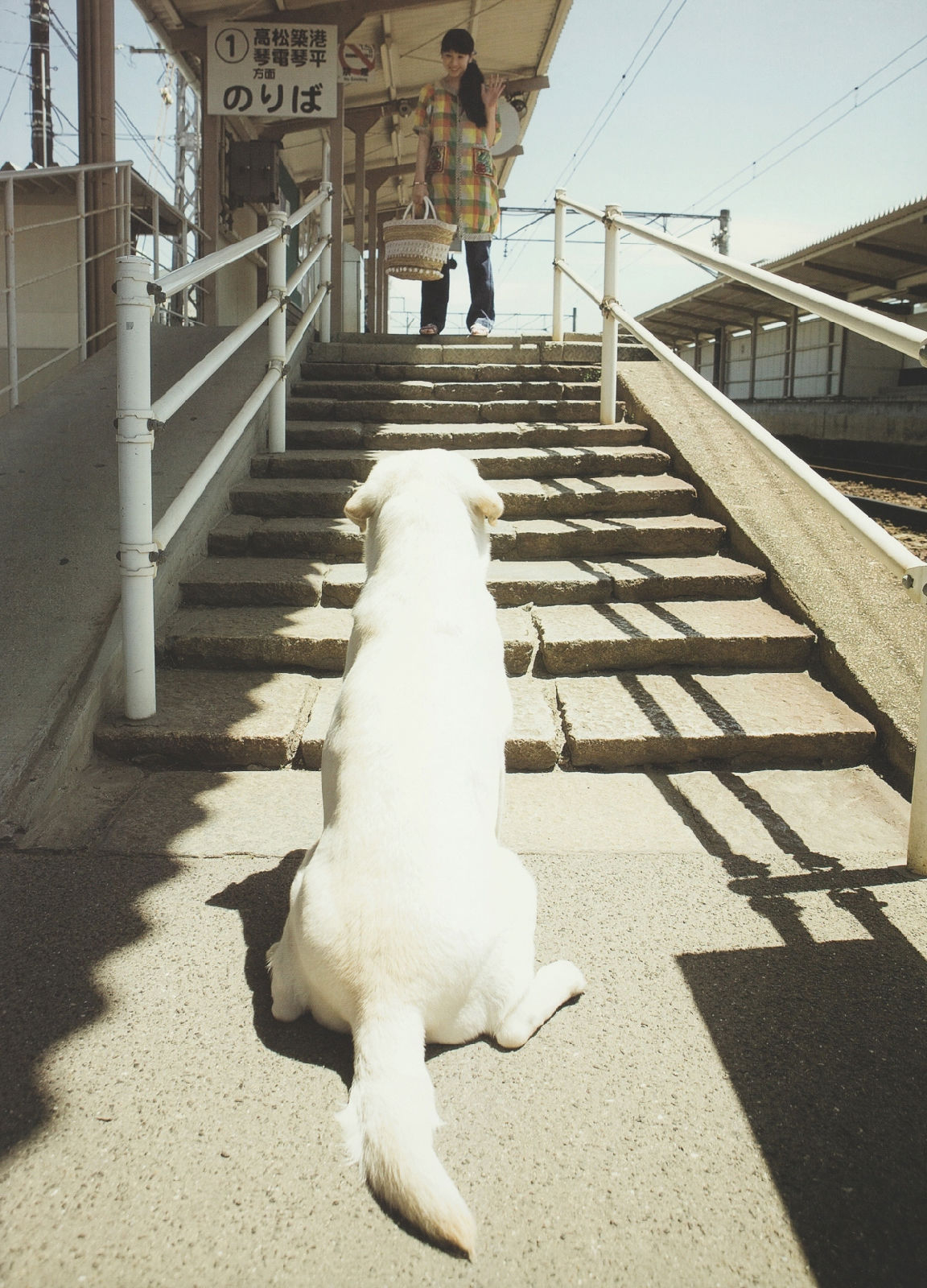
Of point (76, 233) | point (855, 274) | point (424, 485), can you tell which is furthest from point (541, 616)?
point (855, 274)

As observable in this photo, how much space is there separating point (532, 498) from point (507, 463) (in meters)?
0.49

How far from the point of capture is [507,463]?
4.88 m

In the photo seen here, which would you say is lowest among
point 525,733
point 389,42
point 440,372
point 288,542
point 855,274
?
point 525,733

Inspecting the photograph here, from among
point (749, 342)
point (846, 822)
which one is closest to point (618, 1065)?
point (846, 822)

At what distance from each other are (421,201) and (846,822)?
5.26 metres

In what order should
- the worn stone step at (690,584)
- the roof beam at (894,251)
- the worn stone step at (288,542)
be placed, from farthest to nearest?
1. the roof beam at (894,251)
2. the worn stone step at (288,542)
3. the worn stone step at (690,584)

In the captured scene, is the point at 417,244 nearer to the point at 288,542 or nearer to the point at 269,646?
the point at 288,542

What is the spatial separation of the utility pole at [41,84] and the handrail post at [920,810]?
15771 millimetres

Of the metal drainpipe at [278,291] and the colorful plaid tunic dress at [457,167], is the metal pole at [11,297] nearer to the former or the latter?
the metal drainpipe at [278,291]

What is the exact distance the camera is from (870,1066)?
1609mm

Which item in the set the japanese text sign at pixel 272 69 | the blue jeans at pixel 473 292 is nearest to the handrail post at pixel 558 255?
the blue jeans at pixel 473 292

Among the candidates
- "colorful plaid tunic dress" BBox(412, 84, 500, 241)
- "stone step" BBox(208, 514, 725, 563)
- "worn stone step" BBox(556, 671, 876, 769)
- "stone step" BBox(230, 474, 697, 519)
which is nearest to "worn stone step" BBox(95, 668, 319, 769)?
"worn stone step" BBox(556, 671, 876, 769)

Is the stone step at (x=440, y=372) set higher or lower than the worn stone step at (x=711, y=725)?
higher

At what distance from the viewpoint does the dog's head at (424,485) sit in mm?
2201
